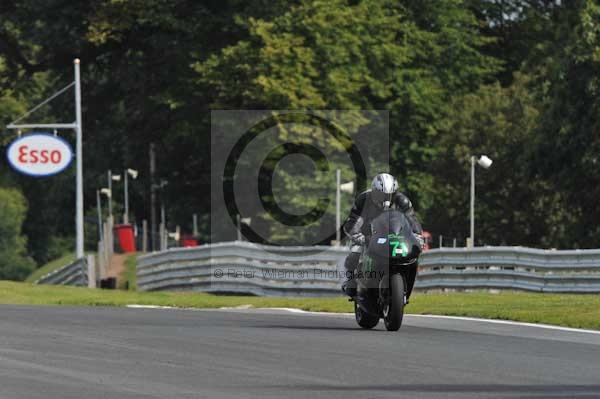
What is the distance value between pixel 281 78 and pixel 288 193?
4.19 metres

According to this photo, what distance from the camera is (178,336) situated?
15.9 meters

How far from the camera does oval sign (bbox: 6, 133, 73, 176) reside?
45.5 metres

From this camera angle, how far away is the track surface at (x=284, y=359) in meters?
11.3

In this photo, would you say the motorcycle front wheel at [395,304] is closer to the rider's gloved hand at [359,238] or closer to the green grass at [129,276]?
the rider's gloved hand at [359,238]

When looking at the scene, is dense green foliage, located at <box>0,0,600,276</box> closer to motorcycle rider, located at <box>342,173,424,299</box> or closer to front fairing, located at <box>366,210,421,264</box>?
motorcycle rider, located at <box>342,173,424,299</box>

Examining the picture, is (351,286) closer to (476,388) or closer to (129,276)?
(476,388)

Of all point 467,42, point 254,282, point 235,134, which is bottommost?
point 254,282

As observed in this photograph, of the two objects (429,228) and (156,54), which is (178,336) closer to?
(156,54)

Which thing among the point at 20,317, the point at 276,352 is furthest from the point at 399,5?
the point at 276,352

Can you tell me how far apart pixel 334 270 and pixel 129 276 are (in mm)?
21609

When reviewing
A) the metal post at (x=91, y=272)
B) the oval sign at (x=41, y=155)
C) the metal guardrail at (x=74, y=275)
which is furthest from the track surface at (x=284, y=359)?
the oval sign at (x=41, y=155)

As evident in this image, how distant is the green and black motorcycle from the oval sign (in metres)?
28.6

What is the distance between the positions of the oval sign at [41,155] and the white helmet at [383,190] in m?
28.6

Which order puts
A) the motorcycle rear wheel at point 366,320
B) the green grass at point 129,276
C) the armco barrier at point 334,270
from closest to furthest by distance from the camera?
the motorcycle rear wheel at point 366,320 → the armco barrier at point 334,270 → the green grass at point 129,276
